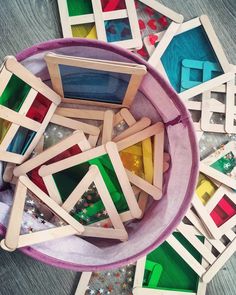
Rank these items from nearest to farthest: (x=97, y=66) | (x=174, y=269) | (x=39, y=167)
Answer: (x=97, y=66) < (x=39, y=167) < (x=174, y=269)

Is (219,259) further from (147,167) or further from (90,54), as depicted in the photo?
(90,54)

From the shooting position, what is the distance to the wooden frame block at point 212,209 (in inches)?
31.0

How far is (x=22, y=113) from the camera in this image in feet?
2.13

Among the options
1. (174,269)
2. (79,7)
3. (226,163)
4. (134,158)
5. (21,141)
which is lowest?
(174,269)

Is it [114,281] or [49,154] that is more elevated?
[49,154]

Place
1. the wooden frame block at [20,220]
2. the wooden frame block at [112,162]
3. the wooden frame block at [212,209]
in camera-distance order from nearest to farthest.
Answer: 1. the wooden frame block at [20,220]
2. the wooden frame block at [112,162]
3. the wooden frame block at [212,209]

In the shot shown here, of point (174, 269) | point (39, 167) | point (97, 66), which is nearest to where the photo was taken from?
point (97, 66)

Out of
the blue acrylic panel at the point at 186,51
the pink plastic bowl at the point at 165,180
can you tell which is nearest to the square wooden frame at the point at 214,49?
the blue acrylic panel at the point at 186,51

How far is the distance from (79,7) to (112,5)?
6 centimetres

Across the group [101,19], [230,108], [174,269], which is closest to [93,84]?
[101,19]

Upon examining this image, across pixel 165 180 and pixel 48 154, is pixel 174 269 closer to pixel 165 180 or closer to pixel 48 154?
pixel 165 180

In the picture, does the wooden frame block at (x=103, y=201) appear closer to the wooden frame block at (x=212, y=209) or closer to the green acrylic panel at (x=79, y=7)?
the wooden frame block at (x=212, y=209)

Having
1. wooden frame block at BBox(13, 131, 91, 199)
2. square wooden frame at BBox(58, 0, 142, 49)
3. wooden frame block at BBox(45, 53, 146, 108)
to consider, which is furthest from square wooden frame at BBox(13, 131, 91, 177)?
square wooden frame at BBox(58, 0, 142, 49)

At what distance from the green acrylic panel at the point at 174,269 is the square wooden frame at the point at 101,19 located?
1.21ft
